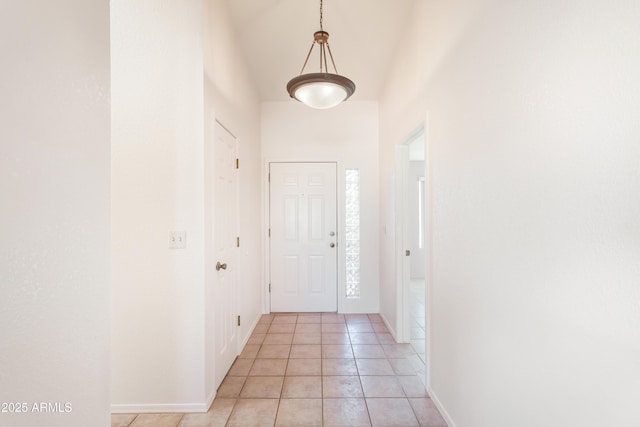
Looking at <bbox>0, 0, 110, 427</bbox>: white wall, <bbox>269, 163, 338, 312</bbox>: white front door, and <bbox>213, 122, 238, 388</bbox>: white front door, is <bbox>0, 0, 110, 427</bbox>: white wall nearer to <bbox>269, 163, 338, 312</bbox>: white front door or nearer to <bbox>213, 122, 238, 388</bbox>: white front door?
<bbox>213, 122, 238, 388</bbox>: white front door

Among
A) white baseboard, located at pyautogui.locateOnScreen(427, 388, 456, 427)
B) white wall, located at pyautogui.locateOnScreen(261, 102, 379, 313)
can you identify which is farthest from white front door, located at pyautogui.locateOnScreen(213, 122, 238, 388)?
white baseboard, located at pyautogui.locateOnScreen(427, 388, 456, 427)

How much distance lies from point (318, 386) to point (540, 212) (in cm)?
195

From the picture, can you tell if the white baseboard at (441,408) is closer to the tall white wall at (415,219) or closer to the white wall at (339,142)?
the white wall at (339,142)

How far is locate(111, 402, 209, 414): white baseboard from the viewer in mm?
2039

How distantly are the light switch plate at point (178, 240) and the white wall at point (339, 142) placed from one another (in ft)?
7.07

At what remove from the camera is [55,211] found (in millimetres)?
759

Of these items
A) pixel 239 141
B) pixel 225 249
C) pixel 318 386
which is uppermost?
pixel 239 141

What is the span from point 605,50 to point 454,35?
3.56 feet

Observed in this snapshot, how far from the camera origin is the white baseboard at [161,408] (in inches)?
80.3

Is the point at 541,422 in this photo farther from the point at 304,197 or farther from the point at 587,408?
the point at 304,197

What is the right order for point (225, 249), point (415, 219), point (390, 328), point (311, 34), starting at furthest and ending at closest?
point (415, 219), point (390, 328), point (311, 34), point (225, 249)

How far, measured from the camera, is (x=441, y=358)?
1978mm

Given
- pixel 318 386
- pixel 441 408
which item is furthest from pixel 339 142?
pixel 441 408

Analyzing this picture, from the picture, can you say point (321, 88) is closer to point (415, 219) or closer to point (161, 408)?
point (161, 408)
